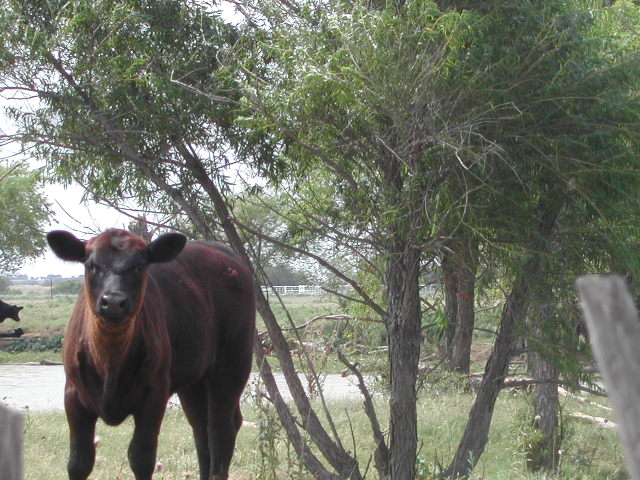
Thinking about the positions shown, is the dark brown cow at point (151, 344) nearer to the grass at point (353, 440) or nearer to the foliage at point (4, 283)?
the grass at point (353, 440)

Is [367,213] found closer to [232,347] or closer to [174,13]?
[232,347]

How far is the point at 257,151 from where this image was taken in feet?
24.7

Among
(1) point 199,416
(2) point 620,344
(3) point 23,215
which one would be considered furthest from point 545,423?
(3) point 23,215

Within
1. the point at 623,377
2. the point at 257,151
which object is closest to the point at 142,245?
the point at 257,151

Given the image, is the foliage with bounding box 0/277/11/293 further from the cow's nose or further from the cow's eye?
the cow's nose

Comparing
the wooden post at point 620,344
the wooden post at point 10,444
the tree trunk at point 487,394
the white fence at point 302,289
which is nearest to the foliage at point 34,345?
the white fence at point 302,289

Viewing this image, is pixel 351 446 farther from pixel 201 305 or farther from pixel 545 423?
pixel 201 305

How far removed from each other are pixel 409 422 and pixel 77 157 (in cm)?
334

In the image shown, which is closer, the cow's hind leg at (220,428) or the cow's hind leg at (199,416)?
the cow's hind leg at (220,428)

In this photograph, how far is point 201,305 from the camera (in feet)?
21.8

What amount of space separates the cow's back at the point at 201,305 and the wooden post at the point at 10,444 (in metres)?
4.37

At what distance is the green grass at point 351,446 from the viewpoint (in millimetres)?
7598

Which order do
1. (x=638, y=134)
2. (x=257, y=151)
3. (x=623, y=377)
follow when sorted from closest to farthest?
(x=623, y=377) → (x=638, y=134) → (x=257, y=151)

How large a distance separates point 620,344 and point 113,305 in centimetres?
386
